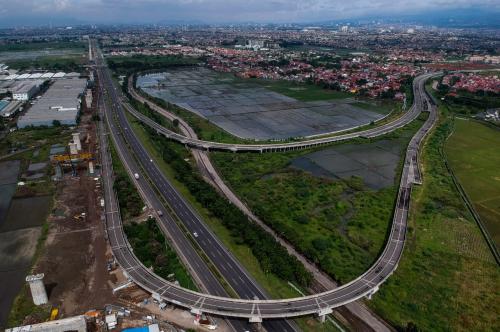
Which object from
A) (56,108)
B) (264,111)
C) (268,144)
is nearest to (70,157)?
(268,144)

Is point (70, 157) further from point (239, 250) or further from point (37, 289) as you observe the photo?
point (239, 250)

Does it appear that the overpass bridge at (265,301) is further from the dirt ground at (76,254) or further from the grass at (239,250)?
the grass at (239,250)

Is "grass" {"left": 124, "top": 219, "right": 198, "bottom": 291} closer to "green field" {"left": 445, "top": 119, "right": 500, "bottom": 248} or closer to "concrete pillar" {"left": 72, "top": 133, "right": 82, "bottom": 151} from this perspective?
"concrete pillar" {"left": 72, "top": 133, "right": 82, "bottom": 151}

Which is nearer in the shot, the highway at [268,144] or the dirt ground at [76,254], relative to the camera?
the dirt ground at [76,254]

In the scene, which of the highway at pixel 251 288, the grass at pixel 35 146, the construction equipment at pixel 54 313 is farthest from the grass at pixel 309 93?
the construction equipment at pixel 54 313

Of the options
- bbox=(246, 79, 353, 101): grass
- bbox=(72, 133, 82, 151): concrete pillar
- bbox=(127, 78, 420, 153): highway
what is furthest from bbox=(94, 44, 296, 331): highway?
bbox=(246, 79, 353, 101): grass

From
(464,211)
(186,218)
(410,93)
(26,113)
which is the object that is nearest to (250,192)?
(186,218)
